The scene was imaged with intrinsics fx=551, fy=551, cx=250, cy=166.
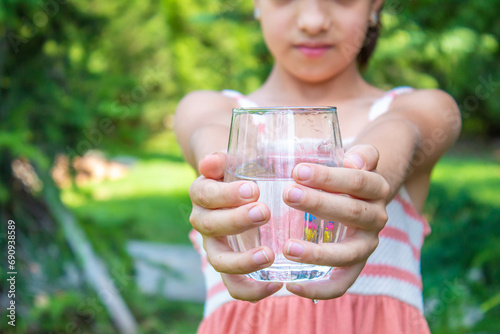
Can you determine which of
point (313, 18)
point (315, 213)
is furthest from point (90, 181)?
point (315, 213)

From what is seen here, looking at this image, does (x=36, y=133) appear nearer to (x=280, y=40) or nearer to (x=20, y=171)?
(x=20, y=171)

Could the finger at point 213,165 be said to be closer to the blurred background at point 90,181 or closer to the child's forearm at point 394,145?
the child's forearm at point 394,145

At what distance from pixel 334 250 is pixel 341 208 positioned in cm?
8

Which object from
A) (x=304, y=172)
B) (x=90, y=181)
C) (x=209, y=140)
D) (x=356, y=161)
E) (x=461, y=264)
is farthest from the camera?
(x=90, y=181)

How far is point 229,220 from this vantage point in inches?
41.8

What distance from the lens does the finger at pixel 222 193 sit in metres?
1.03

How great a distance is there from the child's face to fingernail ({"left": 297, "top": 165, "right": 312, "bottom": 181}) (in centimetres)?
80

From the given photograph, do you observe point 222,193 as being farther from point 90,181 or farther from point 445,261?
point 445,261

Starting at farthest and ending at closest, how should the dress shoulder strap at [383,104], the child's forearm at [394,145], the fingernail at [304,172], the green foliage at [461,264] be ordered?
the green foliage at [461,264] < the dress shoulder strap at [383,104] < the child's forearm at [394,145] < the fingernail at [304,172]

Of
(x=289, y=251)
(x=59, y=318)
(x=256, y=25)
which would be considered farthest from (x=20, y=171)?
(x=289, y=251)

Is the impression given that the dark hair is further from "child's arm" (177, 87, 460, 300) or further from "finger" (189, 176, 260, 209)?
"finger" (189, 176, 260, 209)

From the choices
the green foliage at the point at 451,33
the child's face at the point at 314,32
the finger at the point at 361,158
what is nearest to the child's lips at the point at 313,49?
the child's face at the point at 314,32

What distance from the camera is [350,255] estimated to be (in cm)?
109

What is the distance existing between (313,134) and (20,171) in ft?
10.1
